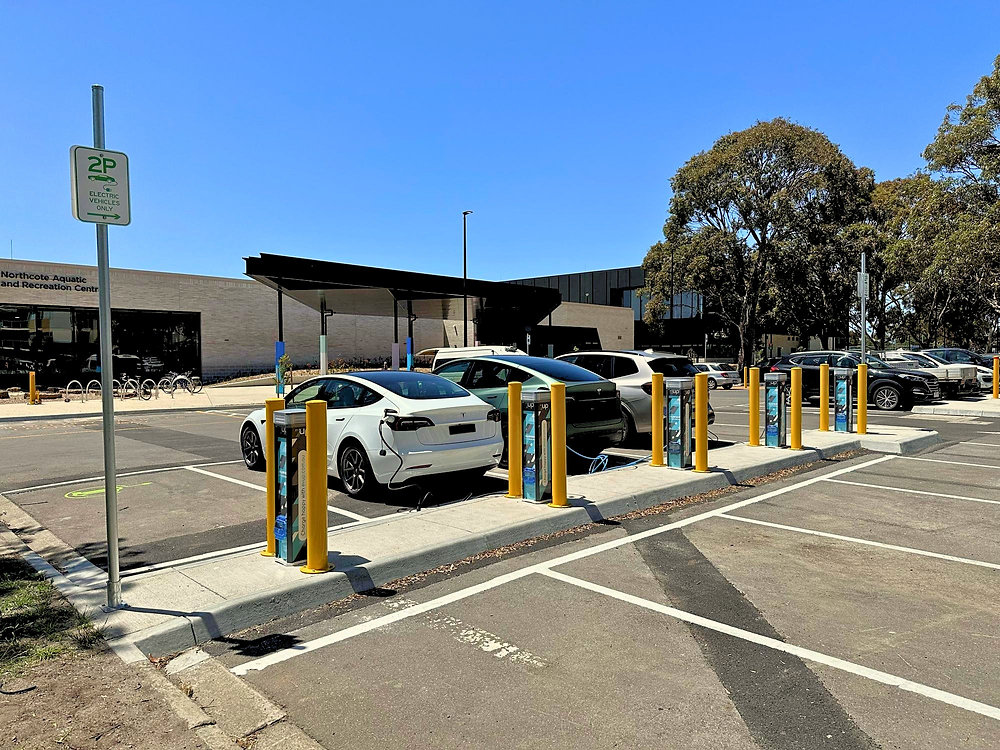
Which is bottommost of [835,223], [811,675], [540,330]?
[811,675]

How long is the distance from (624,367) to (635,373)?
0.28 metres

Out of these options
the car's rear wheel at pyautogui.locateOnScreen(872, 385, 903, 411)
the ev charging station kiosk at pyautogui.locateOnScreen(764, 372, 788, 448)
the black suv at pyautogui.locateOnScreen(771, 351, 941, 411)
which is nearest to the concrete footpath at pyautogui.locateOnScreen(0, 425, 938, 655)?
the ev charging station kiosk at pyautogui.locateOnScreen(764, 372, 788, 448)

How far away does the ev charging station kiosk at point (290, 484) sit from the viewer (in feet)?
17.2

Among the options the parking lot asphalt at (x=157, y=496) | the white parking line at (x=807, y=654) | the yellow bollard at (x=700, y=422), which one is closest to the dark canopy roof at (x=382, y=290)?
the parking lot asphalt at (x=157, y=496)

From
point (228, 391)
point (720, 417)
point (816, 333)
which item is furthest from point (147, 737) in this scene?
point (816, 333)

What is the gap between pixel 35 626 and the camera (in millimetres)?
4348

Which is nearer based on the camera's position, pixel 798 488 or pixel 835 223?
pixel 798 488

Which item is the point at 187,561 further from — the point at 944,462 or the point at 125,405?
the point at 125,405

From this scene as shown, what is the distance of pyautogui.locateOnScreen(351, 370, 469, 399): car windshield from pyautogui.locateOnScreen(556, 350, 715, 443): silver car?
3625mm

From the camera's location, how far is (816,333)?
54875mm

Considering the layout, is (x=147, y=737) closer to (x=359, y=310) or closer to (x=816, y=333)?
(x=359, y=310)

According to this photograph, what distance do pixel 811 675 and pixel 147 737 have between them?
3.28 m

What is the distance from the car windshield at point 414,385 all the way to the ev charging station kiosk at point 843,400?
339 inches

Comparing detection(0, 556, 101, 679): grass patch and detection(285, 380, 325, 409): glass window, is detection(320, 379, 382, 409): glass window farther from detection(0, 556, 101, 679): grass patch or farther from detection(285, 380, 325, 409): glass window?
detection(0, 556, 101, 679): grass patch
